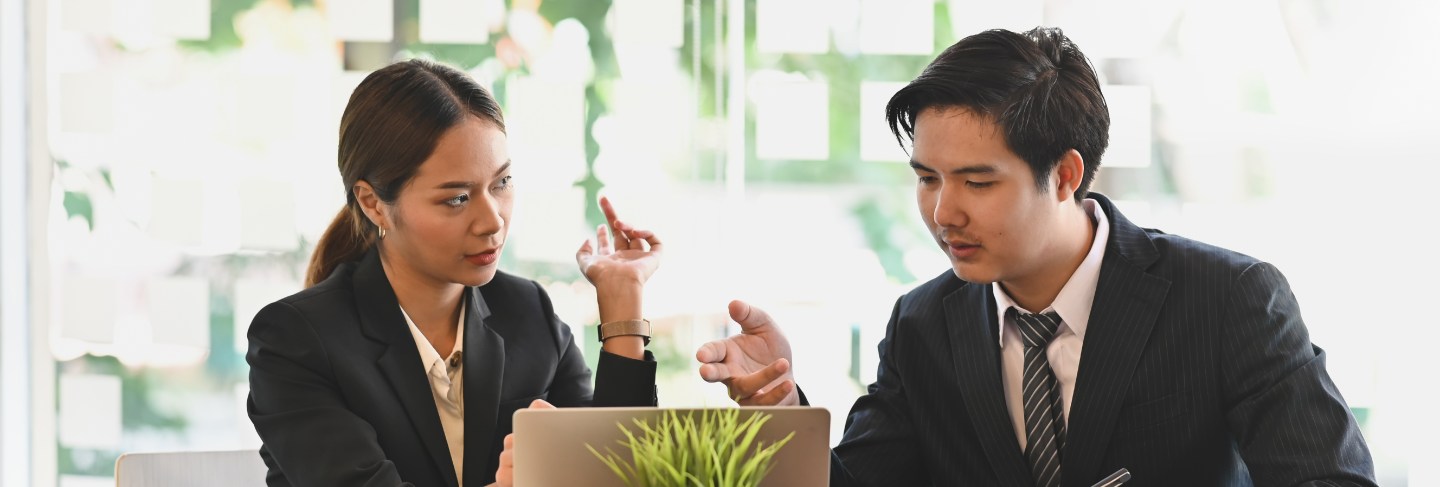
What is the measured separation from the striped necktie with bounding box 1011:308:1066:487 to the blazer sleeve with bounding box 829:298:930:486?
20 cm

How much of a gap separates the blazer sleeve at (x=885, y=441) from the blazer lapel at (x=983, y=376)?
11cm

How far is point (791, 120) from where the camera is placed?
3381 mm

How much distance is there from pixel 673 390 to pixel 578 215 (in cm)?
56

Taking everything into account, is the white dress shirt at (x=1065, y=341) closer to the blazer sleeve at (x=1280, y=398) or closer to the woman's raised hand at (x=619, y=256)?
the blazer sleeve at (x=1280, y=398)

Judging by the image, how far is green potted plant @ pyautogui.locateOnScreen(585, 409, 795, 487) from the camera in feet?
4.52

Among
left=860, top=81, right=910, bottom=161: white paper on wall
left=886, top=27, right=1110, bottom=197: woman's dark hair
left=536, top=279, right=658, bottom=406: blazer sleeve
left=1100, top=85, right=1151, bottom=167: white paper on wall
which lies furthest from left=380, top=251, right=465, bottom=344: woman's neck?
left=1100, top=85, right=1151, bottom=167: white paper on wall

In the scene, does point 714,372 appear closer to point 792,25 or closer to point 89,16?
point 792,25

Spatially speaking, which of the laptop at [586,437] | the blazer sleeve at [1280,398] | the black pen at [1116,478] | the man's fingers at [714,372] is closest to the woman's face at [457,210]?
the man's fingers at [714,372]

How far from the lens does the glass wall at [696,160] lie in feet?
10.4

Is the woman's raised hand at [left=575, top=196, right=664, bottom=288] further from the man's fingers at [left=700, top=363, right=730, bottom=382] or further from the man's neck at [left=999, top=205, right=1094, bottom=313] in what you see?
the man's neck at [left=999, top=205, right=1094, bottom=313]

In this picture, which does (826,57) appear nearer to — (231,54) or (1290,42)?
(1290,42)

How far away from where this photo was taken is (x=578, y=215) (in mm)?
3477

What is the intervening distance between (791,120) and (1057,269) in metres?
1.41

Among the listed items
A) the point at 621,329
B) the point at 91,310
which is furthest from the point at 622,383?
the point at 91,310
